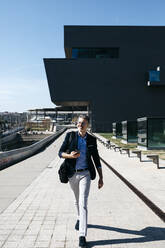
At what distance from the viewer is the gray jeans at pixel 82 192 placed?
3.89 meters

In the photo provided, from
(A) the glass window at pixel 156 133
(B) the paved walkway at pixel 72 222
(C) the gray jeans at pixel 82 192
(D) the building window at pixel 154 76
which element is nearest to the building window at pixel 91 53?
(D) the building window at pixel 154 76

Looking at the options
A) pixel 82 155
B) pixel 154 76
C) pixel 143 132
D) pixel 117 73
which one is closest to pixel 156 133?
pixel 143 132

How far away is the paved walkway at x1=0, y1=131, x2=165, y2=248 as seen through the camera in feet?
13.6

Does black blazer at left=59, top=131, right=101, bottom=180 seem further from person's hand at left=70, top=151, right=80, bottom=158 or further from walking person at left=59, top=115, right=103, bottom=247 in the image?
person's hand at left=70, top=151, right=80, bottom=158

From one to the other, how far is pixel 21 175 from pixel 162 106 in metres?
43.4

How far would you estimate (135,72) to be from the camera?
1966 inches

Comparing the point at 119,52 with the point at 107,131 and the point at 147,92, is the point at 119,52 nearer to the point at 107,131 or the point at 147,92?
the point at 147,92

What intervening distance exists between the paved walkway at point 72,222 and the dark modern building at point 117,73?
4214 centimetres

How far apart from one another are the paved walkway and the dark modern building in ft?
138

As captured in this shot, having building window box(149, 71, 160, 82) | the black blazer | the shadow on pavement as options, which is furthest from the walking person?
building window box(149, 71, 160, 82)

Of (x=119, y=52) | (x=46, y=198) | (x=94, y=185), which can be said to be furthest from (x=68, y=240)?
(x=119, y=52)

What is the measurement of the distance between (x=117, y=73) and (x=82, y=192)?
47.0 meters

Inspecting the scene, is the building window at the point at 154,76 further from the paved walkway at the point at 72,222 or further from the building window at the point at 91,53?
the paved walkway at the point at 72,222

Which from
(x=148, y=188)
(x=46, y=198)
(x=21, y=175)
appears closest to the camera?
(x=46, y=198)
